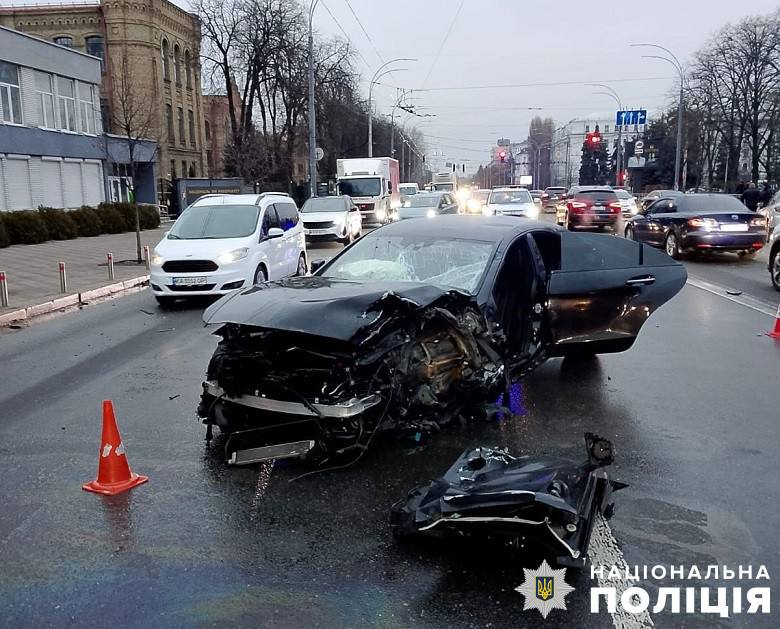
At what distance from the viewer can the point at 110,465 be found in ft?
15.0

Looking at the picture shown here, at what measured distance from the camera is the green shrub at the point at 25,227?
24.3 m

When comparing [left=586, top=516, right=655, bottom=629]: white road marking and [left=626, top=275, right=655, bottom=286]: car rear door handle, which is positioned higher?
[left=626, top=275, right=655, bottom=286]: car rear door handle

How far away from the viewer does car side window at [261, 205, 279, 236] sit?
13.0 meters

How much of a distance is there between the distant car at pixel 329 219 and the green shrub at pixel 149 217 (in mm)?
12537

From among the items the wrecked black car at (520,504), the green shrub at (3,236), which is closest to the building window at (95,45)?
the green shrub at (3,236)

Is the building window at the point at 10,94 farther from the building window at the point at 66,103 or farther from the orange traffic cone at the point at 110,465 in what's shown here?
the orange traffic cone at the point at 110,465

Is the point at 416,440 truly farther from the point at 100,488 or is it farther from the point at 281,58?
the point at 281,58

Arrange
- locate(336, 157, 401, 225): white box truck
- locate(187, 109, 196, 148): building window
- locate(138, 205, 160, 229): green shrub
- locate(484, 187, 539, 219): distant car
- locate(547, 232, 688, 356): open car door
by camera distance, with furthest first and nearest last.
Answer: locate(187, 109, 196, 148): building window < locate(138, 205, 160, 229): green shrub < locate(336, 157, 401, 225): white box truck < locate(484, 187, 539, 219): distant car < locate(547, 232, 688, 356): open car door

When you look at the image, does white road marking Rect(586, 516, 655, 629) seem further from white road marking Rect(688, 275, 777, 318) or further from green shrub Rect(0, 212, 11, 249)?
green shrub Rect(0, 212, 11, 249)

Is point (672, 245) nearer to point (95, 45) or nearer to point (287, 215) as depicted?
point (287, 215)

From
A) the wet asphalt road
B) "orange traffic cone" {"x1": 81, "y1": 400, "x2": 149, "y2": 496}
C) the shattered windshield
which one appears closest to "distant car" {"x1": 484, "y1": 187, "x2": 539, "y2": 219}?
the wet asphalt road

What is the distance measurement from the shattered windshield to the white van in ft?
18.0

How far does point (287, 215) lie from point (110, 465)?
10.3 m

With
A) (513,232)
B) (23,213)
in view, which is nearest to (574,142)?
(23,213)
